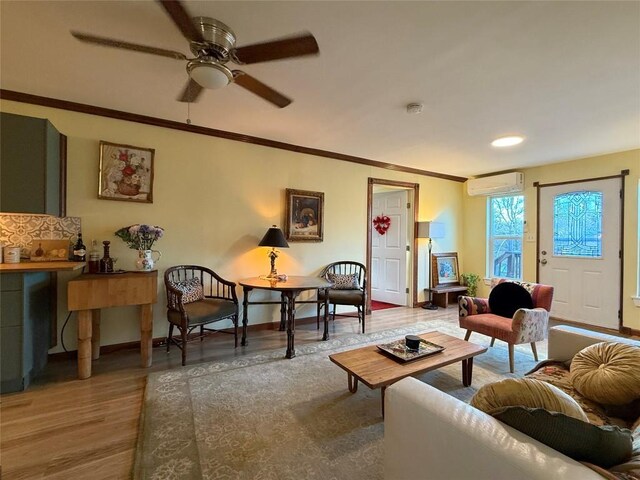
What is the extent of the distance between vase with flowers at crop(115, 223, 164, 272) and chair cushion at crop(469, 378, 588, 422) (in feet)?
9.42

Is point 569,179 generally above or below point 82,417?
above

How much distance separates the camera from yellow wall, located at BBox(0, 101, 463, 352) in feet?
9.39

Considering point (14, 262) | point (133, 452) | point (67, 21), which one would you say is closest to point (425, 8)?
point (67, 21)

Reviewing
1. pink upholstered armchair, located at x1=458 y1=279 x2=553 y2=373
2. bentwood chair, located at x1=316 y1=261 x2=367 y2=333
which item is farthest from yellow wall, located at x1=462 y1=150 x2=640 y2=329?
bentwood chair, located at x1=316 y1=261 x2=367 y2=333

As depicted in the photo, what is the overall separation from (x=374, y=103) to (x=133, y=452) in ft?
9.94

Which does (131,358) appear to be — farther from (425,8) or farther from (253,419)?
(425,8)

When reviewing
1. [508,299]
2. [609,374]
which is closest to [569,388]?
[609,374]

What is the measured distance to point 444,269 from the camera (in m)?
5.51

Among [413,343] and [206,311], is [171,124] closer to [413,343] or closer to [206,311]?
[206,311]

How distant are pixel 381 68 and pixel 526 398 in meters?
2.09

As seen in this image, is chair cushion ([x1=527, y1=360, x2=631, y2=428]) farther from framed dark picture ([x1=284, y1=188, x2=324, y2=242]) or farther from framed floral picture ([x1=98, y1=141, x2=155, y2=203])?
framed floral picture ([x1=98, y1=141, x2=155, y2=203])

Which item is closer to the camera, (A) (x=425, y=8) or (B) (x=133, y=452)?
(A) (x=425, y=8)

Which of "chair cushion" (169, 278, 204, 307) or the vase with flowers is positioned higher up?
the vase with flowers

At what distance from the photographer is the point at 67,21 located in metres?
1.73
